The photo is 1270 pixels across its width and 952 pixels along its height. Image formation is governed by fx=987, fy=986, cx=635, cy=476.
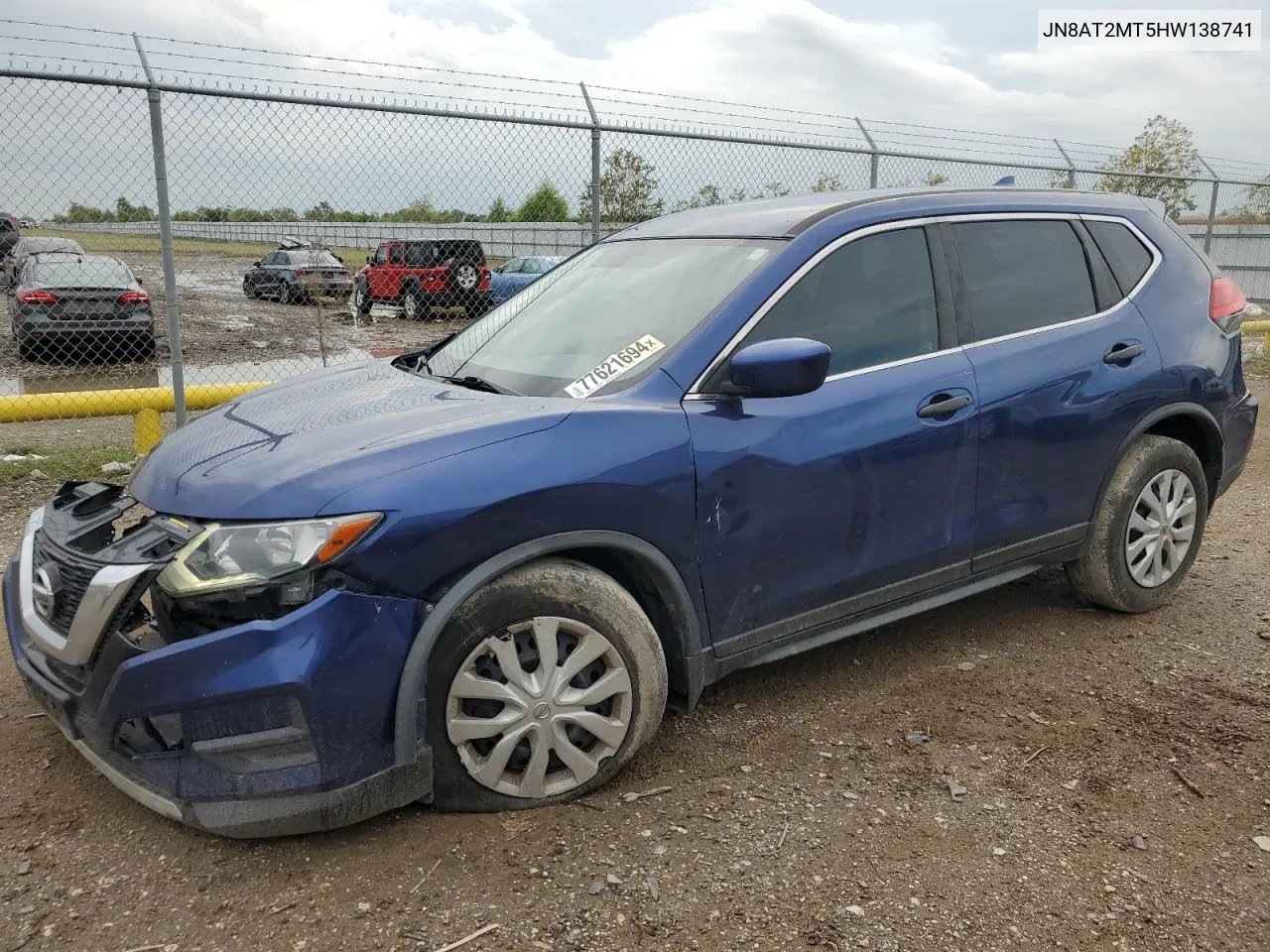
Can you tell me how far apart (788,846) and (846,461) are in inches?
45.8

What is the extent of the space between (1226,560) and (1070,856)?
10.3ft

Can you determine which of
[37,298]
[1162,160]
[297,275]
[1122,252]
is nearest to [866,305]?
[1122,252]

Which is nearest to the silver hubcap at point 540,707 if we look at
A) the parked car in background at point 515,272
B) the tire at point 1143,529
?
the tire at point 1143,529

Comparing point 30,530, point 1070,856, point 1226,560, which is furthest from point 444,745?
point 1226,560

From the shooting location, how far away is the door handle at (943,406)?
3.28 meters

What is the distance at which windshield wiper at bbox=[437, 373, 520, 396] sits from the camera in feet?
10.3

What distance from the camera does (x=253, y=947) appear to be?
223cm

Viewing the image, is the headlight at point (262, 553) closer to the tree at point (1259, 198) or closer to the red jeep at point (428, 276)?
the red jeep at point (428, 276)

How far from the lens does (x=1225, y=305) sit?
4.25 meters

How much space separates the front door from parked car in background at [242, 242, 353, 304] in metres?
5.90

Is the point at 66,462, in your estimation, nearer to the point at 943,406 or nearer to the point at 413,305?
the point at 943,406

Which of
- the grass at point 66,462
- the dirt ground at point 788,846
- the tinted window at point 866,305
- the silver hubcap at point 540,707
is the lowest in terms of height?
the dirt ground at point 788,846

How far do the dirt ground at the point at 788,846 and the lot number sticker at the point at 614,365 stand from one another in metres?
1.16

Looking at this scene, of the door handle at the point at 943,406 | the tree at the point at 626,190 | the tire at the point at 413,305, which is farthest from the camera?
the tire at the point at 413,305
